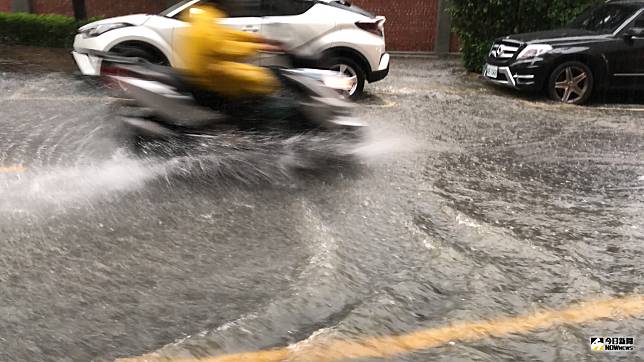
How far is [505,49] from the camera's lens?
10.9 m

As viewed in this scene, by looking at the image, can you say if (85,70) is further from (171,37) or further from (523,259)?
(523,259)

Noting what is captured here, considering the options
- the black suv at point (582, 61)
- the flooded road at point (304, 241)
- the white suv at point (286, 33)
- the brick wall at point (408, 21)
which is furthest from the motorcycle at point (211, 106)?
the brick wall at point (408, 21)

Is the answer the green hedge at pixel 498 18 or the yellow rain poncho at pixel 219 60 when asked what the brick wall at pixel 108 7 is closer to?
the green hedge at pixel 498 18

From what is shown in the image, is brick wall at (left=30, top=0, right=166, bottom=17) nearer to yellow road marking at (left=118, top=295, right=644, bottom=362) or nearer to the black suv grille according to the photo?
the black suv grille

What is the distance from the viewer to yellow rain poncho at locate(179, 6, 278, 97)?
19.4 feet

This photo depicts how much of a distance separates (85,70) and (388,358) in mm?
7663

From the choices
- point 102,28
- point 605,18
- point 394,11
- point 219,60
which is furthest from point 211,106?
point 394,11

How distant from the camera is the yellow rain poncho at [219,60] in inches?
233

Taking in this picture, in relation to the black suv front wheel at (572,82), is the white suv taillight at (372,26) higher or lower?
higher

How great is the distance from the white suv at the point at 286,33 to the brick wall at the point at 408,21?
7.89 metres

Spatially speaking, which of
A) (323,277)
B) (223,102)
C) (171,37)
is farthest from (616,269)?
(171,37)

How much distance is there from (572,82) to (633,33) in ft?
4.05

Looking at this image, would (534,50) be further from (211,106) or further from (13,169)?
(13,169)

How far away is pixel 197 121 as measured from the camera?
20.1 ft
